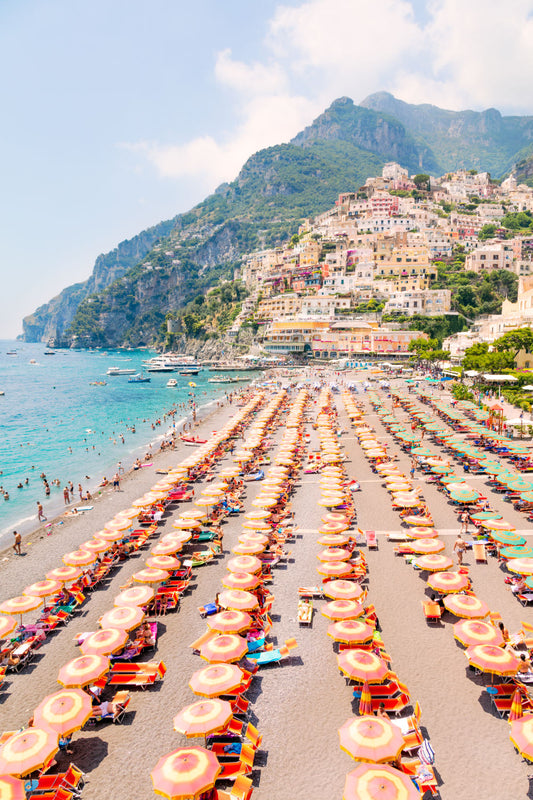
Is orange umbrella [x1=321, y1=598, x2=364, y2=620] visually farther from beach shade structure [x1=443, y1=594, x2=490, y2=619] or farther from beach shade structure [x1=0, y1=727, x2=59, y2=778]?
beach shade structure [x1=0, y1=727, x2=59, y2=778]

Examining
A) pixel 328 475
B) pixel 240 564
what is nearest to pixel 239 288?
pixel 328 475

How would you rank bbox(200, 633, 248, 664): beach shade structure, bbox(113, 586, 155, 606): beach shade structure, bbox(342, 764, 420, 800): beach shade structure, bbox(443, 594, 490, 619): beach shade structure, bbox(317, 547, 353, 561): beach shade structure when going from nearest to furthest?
bbox(342, 764, 420, 800): beach shade structure → bbox(200, 633, 248, 664): beach shade structure → bbox(443, 594, 490, 619): beach shade structure → bbox(113, 586, 155, 606): beach shade structure → bbox(317, 547, 353, 561): beach shade structure

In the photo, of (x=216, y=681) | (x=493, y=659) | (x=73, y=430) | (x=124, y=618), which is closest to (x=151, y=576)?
(x=124, y=618)

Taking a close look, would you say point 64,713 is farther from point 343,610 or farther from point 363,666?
point 343,610

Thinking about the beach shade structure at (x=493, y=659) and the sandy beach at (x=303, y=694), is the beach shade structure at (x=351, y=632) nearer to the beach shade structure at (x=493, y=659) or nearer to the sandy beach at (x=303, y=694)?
the sandy beach at (x=303, y=694)

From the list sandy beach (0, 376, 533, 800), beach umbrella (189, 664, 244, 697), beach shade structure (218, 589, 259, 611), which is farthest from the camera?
beach shade structure (218, 589, 259, 611)

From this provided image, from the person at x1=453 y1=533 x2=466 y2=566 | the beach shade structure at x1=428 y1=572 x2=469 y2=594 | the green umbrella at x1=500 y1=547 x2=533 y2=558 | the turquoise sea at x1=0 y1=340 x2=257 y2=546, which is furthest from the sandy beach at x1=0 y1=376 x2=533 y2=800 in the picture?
the turquoise sea at x1=0 y1=340 x2=257 y2=546

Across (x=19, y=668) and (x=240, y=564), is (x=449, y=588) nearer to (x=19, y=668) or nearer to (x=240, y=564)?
(x=240, y=564)
